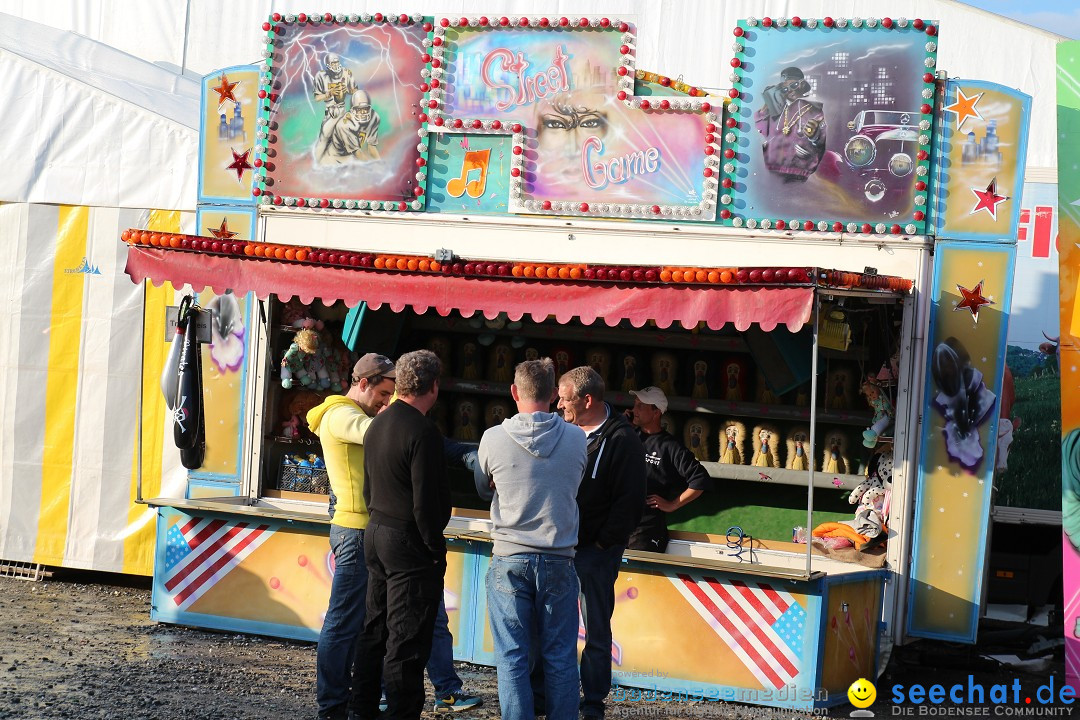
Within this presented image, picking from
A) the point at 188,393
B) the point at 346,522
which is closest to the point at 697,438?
the point at 346,522

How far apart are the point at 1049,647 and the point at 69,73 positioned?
27.0 feet

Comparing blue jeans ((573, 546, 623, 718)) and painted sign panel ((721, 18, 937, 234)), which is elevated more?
painted sign panel ((721, 18, 937, 234))

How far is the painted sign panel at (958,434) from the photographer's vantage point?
700cm

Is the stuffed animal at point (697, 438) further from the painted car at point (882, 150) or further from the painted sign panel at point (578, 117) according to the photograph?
the painted car at point (882, 150)

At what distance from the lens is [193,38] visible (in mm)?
15398

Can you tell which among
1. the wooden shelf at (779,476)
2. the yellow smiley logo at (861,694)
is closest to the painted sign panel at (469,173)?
the wooden shelf at (779,476)

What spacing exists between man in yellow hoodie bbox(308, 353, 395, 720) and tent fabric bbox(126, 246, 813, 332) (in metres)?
1.04

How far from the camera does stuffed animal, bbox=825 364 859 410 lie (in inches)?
306

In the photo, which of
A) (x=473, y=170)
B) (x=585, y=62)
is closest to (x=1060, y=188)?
(x=585, y=62)

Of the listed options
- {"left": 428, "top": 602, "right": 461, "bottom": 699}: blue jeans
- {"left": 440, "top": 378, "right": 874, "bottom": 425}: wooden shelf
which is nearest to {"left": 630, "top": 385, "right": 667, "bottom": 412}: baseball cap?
{"left": 440, "top": 378, "right": 874, "bottom": 425}: wooden shelf

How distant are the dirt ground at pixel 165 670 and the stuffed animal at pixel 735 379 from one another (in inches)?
76.1

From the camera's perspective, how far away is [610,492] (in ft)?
18.3

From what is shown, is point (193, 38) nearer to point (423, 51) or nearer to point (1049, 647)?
point (423, 51)

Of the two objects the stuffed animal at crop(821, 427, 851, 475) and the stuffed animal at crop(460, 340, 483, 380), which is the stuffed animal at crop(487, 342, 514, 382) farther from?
the stuffed animal at crop(821, 427, 851, 475)
